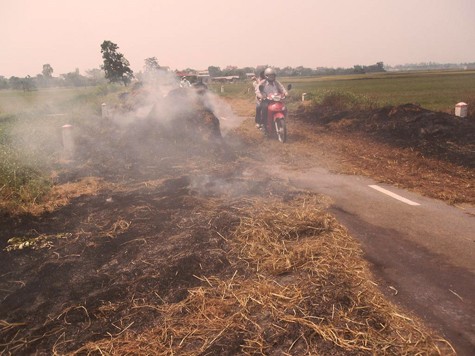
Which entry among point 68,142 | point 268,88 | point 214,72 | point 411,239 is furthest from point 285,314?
point 214,72

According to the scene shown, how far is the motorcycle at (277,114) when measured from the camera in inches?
468

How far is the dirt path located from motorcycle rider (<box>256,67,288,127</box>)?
4114 mm

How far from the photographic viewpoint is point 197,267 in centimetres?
412

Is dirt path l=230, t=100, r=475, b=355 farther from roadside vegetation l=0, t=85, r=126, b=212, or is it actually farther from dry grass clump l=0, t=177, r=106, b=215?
roadside vegetation l=0, t=85, r=126, b=212

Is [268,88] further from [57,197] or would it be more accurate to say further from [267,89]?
[57,197]

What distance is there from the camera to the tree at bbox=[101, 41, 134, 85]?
41.5 meters

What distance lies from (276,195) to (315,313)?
357 centimetres

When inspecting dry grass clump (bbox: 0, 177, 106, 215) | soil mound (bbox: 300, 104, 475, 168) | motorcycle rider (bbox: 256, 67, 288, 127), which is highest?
motorcycle rider (bbox: 256, 67, 288, 127)

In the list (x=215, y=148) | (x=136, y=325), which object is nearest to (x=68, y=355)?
(x=136, y=325)

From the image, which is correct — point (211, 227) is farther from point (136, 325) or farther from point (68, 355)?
point (68, 355)

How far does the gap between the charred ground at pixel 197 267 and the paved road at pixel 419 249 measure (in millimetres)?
279

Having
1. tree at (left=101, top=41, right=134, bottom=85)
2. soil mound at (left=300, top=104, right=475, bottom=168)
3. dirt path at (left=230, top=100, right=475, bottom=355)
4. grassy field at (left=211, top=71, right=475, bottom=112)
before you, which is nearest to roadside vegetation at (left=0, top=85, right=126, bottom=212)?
dirt path at (left=230, top=100, right=475, bottom=355)

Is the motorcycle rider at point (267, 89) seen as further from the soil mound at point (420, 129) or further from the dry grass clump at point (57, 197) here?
the dry grass clump at point (57, 197)

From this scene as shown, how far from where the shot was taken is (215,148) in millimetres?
10422
